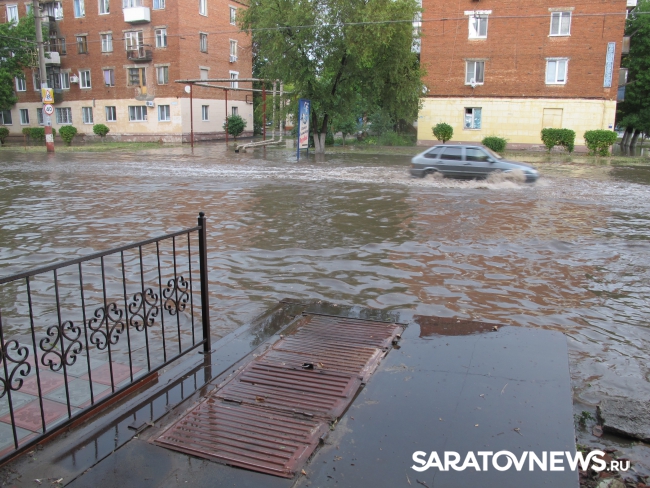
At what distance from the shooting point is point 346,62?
29.7m

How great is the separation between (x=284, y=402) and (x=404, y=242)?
245 inches

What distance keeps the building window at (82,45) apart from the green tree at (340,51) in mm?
21499

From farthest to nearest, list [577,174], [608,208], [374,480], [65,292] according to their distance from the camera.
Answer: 1. [577,174]
2. [608,208]
3. [65,292]
4. [374,480]

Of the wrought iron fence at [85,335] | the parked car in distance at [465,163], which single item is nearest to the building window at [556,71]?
the parked car in distance at [465,163]

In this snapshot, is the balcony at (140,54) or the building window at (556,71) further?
the balcony at (140,54)

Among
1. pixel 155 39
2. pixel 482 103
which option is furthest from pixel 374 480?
pixel 155 39

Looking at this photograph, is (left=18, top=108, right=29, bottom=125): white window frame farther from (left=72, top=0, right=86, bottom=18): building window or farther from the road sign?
the road sign

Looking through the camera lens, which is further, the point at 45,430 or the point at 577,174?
the point at 577,174

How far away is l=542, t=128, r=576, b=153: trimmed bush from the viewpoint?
3425 centimetres

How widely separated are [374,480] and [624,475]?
1.55 m

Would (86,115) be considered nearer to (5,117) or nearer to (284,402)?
(5,117)

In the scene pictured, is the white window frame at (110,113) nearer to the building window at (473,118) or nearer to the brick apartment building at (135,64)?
the brick apartment building at (135,64)

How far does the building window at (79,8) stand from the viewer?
45253 millimetres

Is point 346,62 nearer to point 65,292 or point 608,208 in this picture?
point 608,208
